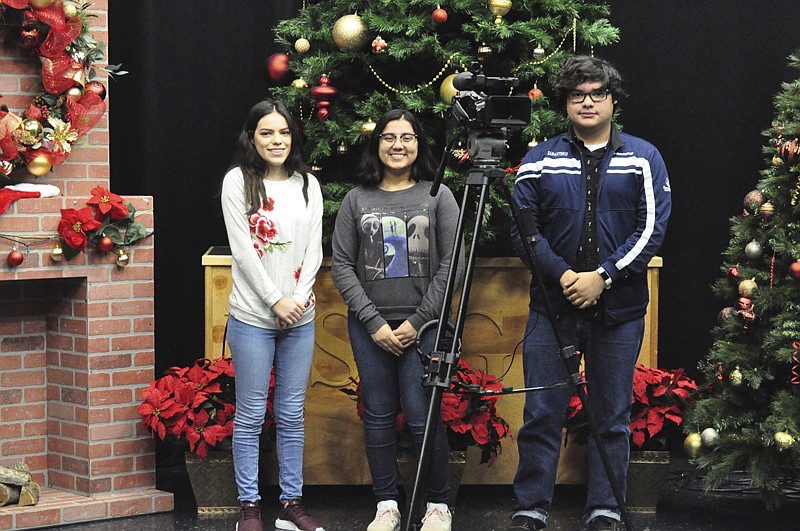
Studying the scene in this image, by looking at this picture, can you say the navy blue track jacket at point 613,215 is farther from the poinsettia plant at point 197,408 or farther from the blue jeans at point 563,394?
the poinsettia plant at point 197,408

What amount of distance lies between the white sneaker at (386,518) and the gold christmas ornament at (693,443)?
41.3 inches

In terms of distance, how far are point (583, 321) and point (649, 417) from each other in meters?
0.67

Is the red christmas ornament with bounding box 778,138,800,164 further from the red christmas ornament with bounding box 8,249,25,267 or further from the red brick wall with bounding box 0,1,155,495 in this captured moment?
the red christmas ornament with bounding box 8,249,25,267

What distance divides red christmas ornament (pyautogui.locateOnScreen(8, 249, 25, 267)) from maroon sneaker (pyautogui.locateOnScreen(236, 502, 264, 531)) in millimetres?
1092

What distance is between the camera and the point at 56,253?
380cm

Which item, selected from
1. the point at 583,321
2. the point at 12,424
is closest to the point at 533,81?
the point at 583,321

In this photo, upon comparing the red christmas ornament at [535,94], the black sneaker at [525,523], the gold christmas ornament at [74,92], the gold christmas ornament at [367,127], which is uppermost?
→ the red christmas ornament at [535,94]

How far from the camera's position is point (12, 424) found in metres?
4.07

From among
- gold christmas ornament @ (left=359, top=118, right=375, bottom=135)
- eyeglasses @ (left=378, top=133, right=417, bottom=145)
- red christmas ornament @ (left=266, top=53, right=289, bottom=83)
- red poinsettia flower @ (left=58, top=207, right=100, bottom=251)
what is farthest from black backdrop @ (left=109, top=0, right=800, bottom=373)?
eyeglasses @ (left=378, top=133, right=417, bottom=145)

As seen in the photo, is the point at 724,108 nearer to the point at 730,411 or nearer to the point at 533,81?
the point at 533,81

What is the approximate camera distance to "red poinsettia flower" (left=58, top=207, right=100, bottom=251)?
12.4 ft

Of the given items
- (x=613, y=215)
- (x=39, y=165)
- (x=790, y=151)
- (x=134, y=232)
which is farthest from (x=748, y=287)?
(x=39, y=165)

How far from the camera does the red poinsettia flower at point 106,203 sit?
3.85m

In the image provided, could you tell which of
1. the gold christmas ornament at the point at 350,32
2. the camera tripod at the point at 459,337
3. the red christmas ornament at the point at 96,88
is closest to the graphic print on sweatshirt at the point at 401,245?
the camera tripod at the point at 459,337
